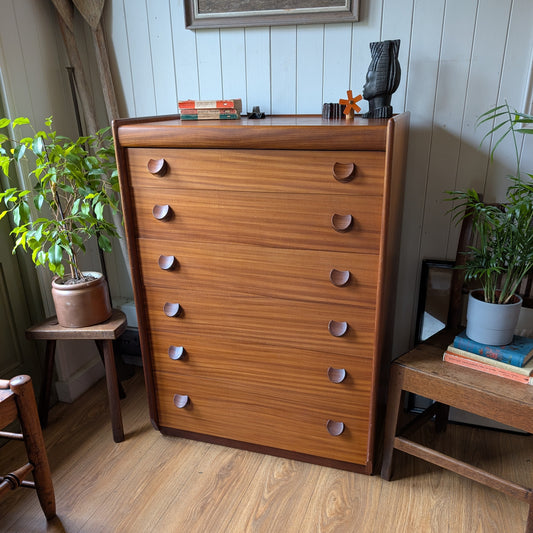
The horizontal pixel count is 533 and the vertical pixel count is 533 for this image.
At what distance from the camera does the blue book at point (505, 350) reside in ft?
4.53

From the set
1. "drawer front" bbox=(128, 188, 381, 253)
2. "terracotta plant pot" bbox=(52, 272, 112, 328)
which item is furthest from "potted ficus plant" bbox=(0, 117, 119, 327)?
"drawer front" bbox=(128, 188, 381, 253)

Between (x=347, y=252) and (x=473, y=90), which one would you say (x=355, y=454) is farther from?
(x=473, y=90)

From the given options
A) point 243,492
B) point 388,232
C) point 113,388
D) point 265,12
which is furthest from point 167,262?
point 265,12

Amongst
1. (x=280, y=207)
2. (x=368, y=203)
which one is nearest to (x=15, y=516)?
(x=280, y=207)

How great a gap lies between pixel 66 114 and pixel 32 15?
377 millimetres

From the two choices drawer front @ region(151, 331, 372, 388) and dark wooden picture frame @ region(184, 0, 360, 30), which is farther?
dark wooden picture frame @ region(184, 0, 360, 30)

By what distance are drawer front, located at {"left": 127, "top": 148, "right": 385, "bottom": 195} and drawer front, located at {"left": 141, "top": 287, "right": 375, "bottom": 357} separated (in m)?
0.36

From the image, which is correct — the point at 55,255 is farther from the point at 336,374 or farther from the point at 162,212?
the point at 336,374

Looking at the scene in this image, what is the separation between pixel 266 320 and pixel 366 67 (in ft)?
3.20

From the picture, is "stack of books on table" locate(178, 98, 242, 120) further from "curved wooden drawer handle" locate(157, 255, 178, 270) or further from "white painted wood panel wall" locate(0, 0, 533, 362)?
"curved wooden drawer handle" locate(157, 255, 178, 270)

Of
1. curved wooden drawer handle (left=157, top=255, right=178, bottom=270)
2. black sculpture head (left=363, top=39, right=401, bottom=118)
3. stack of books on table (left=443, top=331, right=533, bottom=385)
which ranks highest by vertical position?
black sculpture head (left=363, top=39, right=401, bottom=118)

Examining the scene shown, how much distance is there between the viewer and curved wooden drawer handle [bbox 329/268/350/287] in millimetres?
1419

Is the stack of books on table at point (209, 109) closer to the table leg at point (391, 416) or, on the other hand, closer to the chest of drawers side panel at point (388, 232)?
the chest of drawers side panel at point (388, 232)

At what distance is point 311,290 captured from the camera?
1.48m
